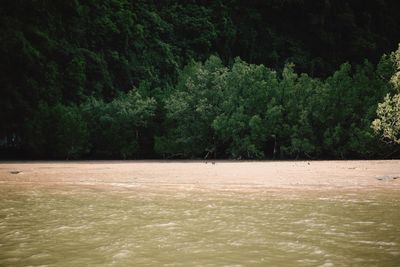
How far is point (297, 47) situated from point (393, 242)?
253 feet

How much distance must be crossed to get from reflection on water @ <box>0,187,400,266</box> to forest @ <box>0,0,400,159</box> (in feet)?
76.6

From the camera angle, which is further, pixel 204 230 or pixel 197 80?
pixel 197 80

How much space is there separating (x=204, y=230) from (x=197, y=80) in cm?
4044

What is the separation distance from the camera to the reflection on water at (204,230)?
571 cm

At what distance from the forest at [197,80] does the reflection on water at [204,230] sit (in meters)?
23.4

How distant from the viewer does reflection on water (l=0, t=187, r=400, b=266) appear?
5715mm

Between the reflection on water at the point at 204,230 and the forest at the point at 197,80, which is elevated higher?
the forest at the point at 197,80

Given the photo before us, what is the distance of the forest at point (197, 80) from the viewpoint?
40531 mm

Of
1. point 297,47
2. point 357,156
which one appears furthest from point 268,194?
point 297,47

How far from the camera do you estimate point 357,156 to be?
39.9m

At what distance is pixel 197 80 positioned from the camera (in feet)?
155

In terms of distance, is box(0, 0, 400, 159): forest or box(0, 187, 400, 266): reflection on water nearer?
box(0, 187, 400, 266): reflection on water

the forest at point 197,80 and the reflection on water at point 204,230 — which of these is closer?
the reflection on water at point 204,230

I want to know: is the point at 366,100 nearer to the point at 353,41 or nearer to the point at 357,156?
the point at 357,156
